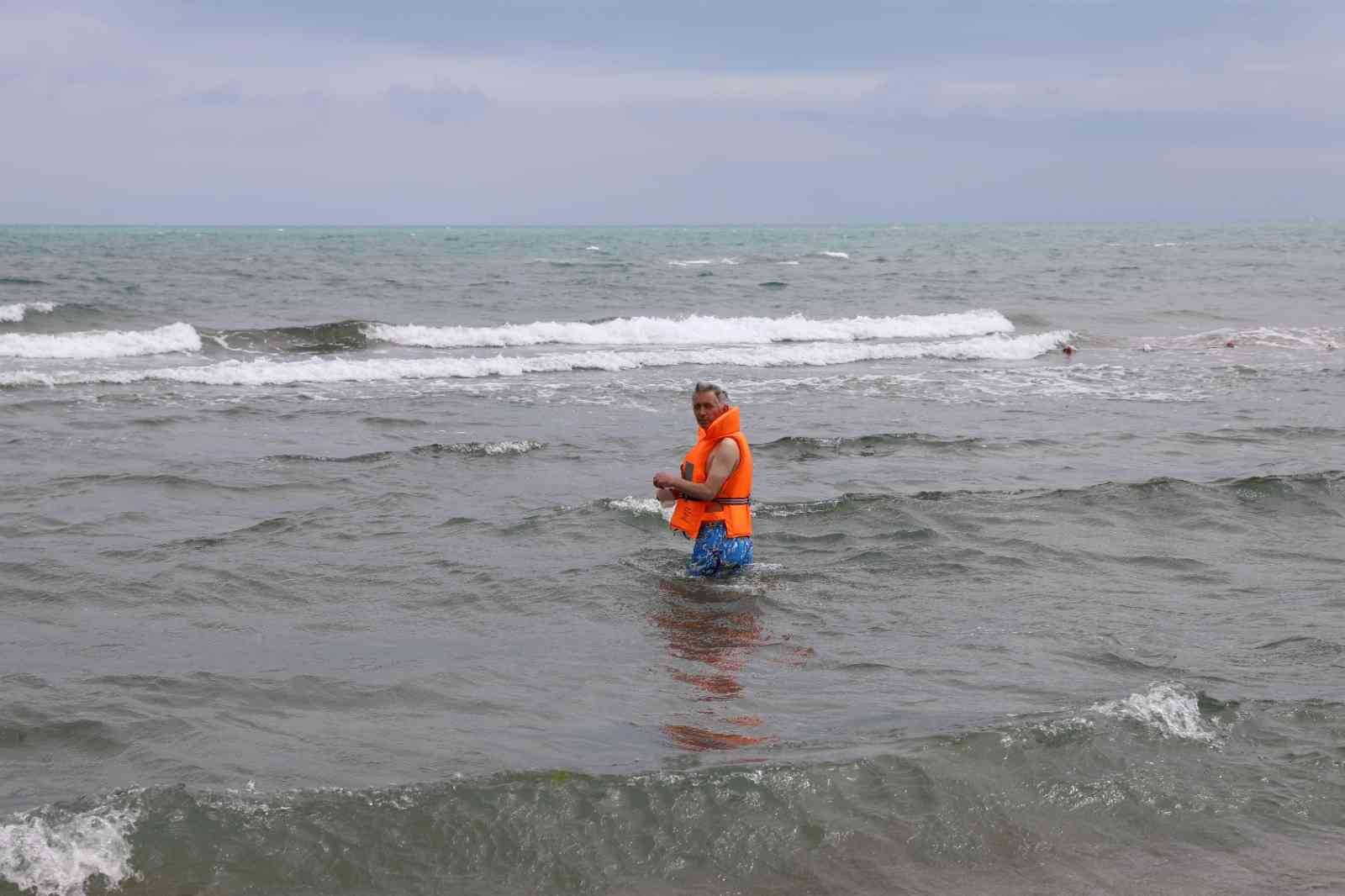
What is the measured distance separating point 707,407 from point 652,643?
171 centimetres

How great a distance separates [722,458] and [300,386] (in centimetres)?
1202

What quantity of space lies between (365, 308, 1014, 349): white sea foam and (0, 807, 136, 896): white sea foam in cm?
2157

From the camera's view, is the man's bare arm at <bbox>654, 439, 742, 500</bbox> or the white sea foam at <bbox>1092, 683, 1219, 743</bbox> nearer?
the white sea foam at <bbox>1092, 683, 1219, 743</bbox>

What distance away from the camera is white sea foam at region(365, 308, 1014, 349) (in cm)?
2702

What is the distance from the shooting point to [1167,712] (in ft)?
20.0

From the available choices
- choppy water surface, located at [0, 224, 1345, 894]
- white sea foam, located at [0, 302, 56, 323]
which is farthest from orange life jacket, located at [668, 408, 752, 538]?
white sea foam, located at [0, 302, 56, 323]

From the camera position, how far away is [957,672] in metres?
6.94

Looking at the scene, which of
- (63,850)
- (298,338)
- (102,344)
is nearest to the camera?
(63,850)

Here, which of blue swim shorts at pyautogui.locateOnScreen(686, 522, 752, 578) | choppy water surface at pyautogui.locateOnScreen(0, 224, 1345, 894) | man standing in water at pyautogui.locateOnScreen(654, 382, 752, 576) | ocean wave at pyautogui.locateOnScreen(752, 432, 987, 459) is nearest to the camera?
choppy water surface at pyautogui.locateOnScreen(0, 224, 1345, 894)

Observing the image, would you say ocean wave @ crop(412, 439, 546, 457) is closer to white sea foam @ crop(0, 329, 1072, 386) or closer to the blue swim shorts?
the blue swim shorts

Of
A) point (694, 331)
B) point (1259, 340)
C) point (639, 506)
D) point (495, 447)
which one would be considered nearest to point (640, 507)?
point (639, 506)

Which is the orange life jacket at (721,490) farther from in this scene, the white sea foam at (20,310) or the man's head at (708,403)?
the white sea foam at (20,310)

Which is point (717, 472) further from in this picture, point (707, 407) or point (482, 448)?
point (482, 448)

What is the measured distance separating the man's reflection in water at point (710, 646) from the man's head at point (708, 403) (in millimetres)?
1151
